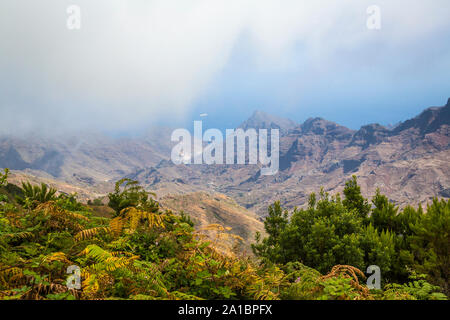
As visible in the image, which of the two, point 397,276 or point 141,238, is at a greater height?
point 141,238

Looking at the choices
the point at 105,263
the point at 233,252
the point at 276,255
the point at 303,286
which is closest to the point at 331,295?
the point at 303,286

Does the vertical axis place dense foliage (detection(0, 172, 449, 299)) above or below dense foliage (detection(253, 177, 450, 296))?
above

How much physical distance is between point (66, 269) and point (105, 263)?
0.52m

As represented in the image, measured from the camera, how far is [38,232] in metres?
4.92

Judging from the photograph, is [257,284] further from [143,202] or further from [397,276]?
[397,276]

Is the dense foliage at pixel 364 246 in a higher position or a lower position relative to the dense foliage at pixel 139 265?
lower

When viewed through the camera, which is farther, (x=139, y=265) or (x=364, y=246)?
(x=364, y=246)

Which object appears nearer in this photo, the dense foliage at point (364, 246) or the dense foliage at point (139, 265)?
the dense foliage at point (139, 265)

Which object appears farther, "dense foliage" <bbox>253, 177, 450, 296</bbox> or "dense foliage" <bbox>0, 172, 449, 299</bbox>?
"dense foliage" <bbox>253, 177, 450, 296</bbox>

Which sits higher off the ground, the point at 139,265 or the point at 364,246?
the point at 139,265

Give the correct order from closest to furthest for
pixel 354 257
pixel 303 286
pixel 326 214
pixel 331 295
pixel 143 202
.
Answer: pixel 331 295 → pixel 303 286 → pixel 143 202 → pixel 354 257 → pixel 326 214

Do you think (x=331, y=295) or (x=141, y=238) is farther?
(x=141, y=238)

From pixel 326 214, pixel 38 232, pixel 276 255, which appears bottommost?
pixel 276 255
